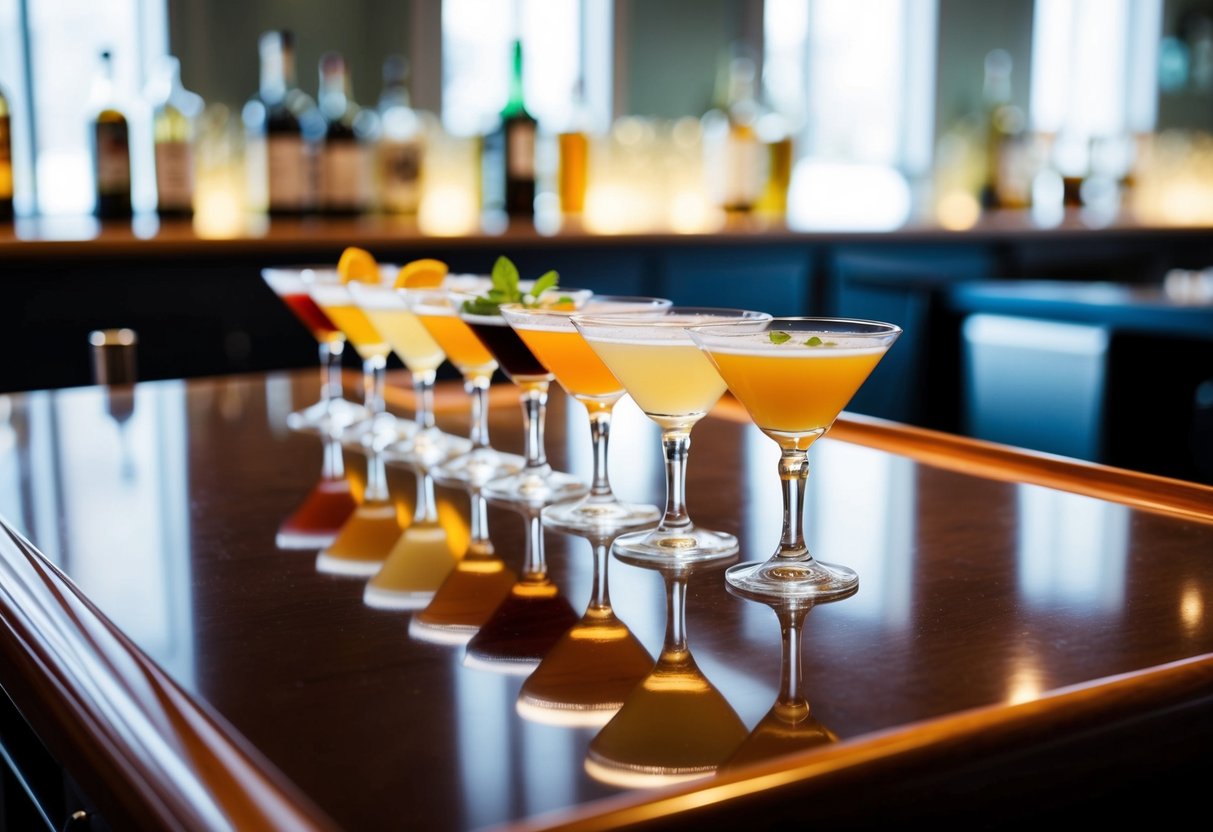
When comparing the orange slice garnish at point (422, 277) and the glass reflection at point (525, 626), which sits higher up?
the orange slice garnish at point (422, 277)

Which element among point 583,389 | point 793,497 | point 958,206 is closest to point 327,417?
point 583,389

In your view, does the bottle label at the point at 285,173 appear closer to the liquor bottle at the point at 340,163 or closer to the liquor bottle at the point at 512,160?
the liquor bottle at the point at 340,163

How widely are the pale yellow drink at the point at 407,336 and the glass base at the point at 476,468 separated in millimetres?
149

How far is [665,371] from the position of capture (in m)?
0.94

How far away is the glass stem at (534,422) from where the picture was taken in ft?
3.81

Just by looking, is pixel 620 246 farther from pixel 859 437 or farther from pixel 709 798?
pixel 709 798

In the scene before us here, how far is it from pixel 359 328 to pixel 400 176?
168 cm

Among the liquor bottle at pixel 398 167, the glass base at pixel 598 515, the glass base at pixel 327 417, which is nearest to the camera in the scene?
the glass base at pixel 598 515

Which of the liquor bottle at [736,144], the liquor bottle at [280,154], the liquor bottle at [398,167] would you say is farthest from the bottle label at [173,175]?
the liquor bottle at [736,144]

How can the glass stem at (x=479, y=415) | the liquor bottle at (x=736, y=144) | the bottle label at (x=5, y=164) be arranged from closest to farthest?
the glass stem at (x=479, y=415), the bottle label at (x=5, y=164), the liquor bottle at (x=736, y=144)

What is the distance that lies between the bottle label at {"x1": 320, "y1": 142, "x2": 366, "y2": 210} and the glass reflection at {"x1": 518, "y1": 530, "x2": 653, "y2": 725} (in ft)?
7.37

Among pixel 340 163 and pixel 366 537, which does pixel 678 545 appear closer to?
pixel 366 537

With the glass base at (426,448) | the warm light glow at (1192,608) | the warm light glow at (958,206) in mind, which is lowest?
the warm light glow at (1192,608)

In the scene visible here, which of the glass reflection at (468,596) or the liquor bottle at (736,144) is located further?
the liquor bottle at (736,144)
